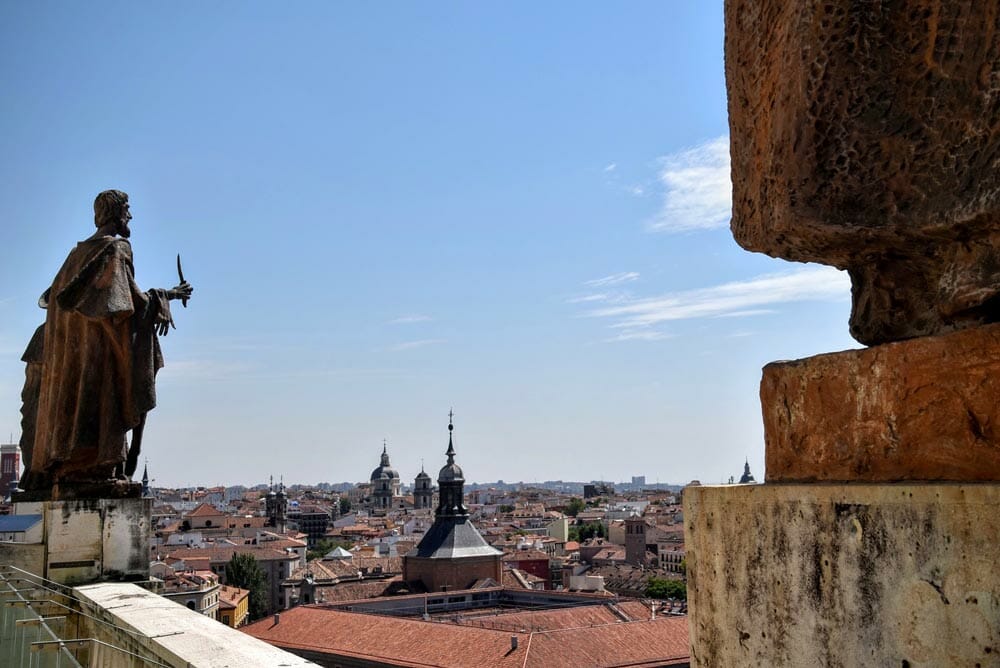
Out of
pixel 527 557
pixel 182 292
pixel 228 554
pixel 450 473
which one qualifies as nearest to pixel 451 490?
pixel 450 473

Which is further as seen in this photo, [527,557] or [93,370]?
[527,557]

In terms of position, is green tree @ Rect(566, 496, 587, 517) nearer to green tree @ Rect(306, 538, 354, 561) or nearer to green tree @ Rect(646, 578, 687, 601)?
green tree @ Rect(306, 538, 354, 561)

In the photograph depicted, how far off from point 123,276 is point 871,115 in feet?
14.5

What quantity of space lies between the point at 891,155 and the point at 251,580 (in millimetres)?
67177

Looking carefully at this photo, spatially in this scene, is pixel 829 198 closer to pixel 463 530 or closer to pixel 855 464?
pixel 855 464

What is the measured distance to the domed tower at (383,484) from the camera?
529 feet

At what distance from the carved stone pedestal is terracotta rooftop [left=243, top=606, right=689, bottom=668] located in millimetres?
26580

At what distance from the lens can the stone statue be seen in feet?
16.6

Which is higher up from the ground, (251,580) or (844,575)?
(844,575)

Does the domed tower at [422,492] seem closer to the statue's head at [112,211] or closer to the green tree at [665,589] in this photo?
the green tree at [665,589]

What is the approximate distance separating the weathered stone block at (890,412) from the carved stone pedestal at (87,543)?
4.19 metres

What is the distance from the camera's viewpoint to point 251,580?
64.8m

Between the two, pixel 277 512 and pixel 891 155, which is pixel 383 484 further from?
pixel 891 155

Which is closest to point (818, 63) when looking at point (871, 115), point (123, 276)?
point (871, 115)
